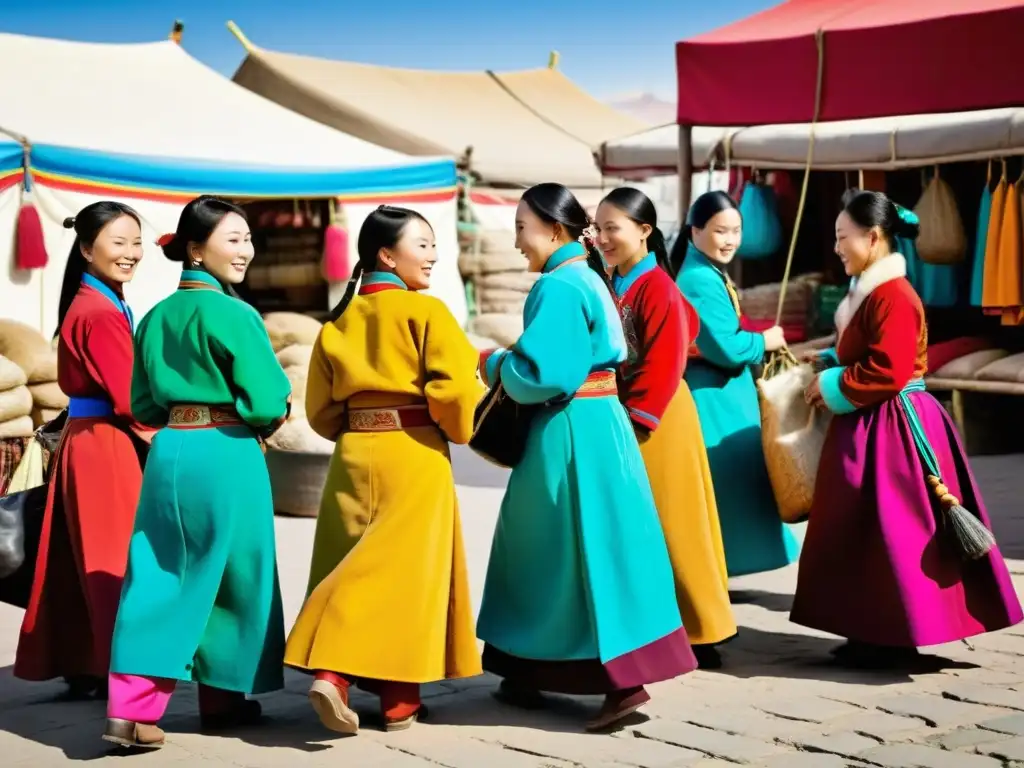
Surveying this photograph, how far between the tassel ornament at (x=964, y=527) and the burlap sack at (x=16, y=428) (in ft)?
15.6

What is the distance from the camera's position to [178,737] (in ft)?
12.0

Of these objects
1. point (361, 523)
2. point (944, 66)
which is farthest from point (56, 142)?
point (361, 523)

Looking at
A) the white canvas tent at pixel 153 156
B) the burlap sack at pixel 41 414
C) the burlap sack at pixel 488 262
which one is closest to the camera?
the burlap sack at pixel 41 414

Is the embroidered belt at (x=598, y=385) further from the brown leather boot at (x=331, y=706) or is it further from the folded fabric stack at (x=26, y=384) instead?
the folded fabric stack at (x=26, y=384)

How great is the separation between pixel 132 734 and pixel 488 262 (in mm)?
10704

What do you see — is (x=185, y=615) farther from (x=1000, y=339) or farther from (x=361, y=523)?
(x=1000, y=339)

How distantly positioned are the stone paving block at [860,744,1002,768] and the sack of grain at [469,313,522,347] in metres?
9.78

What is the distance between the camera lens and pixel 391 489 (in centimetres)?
Result: 364

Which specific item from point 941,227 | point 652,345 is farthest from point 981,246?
point 652,345

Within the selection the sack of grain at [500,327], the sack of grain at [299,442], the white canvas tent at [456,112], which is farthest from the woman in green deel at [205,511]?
the white canvas tent at [456,112]

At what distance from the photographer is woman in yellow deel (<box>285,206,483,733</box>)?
357 cm

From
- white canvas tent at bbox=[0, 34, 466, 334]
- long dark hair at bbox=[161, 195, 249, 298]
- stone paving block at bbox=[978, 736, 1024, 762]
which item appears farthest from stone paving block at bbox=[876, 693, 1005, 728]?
white canvas tent at bbox=[0, 34, 466, 334]

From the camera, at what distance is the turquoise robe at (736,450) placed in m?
4.81

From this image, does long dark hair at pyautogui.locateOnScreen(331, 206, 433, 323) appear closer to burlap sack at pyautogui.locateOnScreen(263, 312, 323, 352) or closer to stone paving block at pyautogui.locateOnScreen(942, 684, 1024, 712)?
stone paving block at pyautogui.locateOnScreen(942, 684, 1024, 712)
